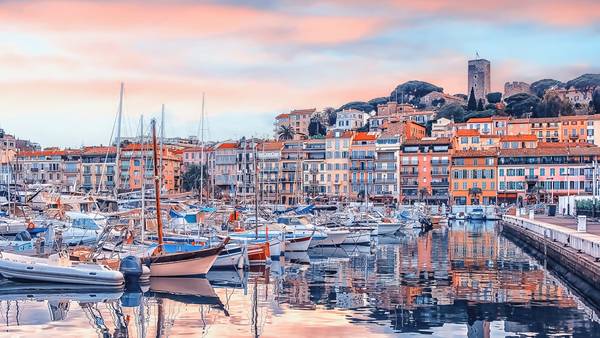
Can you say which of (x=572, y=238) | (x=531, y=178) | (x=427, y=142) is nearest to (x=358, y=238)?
(x=572, y=238)

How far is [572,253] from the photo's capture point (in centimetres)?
3428

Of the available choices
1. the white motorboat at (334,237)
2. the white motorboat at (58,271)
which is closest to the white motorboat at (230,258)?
the white motorboat at (58,271)

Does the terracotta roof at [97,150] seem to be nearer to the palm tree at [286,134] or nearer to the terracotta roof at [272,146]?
the terracotta roof at [272,146]

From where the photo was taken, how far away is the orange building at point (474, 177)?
112m

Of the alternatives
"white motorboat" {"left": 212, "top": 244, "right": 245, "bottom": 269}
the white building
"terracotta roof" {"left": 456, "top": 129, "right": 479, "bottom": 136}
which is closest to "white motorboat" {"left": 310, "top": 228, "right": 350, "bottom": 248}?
"white motorboat" {"left": 212, "top": 244, "right": 245, "bottom": 269}

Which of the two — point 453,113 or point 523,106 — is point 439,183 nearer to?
point 453,113

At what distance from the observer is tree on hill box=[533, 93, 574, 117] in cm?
15493

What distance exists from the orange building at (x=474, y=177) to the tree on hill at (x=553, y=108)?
153 feet

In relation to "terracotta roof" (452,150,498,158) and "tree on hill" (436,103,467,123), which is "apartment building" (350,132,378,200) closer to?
"terracotta roof" (452,150,498,158)

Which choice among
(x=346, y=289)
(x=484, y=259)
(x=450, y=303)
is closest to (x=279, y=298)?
(x=346, y=289)

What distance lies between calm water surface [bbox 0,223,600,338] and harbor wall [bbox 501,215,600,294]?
77 cm

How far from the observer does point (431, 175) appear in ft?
381

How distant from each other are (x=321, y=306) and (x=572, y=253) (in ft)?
44.8

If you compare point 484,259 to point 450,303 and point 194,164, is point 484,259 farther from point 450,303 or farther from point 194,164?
point 194,164
